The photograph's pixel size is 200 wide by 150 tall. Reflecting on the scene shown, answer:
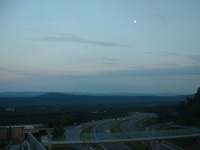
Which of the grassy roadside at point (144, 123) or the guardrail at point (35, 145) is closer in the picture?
the guardrail at point (35, 145)

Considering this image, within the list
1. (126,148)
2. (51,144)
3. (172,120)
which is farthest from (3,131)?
(172,120)

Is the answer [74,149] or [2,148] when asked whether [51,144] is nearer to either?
[2,148]

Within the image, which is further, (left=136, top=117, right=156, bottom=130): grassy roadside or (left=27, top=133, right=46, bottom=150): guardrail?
(left=136, top=117, right=156, bottom=130): grassy roadside

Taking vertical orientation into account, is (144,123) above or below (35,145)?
below

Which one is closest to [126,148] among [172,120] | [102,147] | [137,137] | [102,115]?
[102,147]

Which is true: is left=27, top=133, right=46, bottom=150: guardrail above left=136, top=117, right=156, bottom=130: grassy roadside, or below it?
above

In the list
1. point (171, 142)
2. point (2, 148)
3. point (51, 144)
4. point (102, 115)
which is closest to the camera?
point (51, 144)

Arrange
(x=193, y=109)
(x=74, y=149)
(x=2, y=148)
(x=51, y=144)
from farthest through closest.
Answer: (x=193, y=109), (x=74, y=149), (x=2, y=148), (x=51, y=144)

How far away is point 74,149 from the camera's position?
188 ft

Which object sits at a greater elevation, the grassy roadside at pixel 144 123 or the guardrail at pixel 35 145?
the guardrail at pixel 35 145

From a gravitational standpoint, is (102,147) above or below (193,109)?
below

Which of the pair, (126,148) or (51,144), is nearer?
(51,144)

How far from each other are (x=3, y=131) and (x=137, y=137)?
20.3m

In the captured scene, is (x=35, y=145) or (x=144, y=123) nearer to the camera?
(x=35, y=145)
